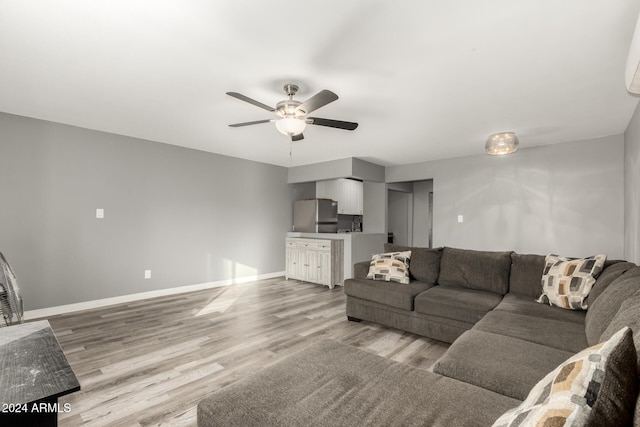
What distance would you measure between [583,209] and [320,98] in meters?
4.20

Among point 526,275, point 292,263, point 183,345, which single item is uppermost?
point 526,275

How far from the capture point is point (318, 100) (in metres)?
2.25

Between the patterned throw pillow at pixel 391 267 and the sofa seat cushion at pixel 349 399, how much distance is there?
1.97 m

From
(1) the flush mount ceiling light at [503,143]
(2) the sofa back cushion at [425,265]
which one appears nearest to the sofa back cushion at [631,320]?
(2) the sofa back cushion at [425,265]

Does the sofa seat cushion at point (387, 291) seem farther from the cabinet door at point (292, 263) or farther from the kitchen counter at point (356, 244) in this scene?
the cabinet door at point (292, 263)

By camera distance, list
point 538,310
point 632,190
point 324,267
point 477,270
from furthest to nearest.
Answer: point 324,267
point 632,190
point 477,270
point 538,310

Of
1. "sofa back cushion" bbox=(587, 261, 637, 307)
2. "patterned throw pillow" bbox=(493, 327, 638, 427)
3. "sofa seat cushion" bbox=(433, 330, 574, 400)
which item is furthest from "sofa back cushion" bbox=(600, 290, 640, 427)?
"sofa back cushion" bbox=(587, 261, 637, 307)

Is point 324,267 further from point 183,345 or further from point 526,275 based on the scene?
point 526,275

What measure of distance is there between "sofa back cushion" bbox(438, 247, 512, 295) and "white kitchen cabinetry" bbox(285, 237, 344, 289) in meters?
2.25

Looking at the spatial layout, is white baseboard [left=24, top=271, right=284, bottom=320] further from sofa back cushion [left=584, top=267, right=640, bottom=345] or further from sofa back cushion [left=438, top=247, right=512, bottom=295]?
sofa back cushion [left=584, top=267, right=640, bottom=345]

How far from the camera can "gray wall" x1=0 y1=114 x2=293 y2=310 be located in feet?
11.5

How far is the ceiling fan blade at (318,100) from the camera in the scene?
2146 mm

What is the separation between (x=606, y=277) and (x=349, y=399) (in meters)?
2.19

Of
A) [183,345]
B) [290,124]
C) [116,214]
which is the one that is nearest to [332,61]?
[290,124]
